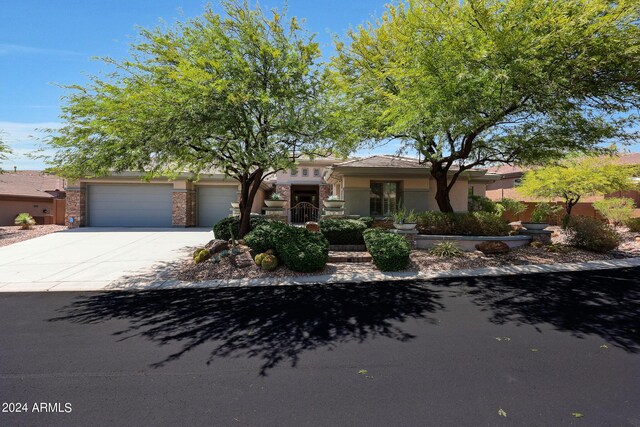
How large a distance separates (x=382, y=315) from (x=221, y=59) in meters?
7.86

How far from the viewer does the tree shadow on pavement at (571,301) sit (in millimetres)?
5219

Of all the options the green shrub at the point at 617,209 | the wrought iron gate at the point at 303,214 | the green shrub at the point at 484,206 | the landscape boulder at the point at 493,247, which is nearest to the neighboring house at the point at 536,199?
the green shrub at the point at 617,209

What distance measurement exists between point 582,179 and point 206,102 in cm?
1863

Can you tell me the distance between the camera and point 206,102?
7961 mm

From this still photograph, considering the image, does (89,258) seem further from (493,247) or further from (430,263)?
(493,247)

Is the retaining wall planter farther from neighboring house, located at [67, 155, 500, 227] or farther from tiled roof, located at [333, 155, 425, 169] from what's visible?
tiled roof, located at [333, 155, 425, 169]

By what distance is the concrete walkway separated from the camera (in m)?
8.13

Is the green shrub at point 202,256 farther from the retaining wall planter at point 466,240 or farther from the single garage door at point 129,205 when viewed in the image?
the single garage door at point 129,205

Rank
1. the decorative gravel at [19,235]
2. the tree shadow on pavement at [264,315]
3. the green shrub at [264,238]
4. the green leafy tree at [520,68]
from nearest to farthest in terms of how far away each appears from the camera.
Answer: the tree shadow on pavement at [264,315]
the green leafy tree at [520,68]
the green shrub at [264,238]
the decorative gravel at [19,235]

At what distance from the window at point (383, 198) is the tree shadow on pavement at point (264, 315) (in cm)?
895

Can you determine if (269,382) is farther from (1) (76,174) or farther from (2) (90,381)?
(1) (76,174)

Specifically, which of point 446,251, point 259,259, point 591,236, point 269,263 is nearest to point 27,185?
point 259,259

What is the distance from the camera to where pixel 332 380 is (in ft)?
12.2

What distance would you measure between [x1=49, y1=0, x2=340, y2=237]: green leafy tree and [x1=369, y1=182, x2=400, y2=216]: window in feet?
23.8
